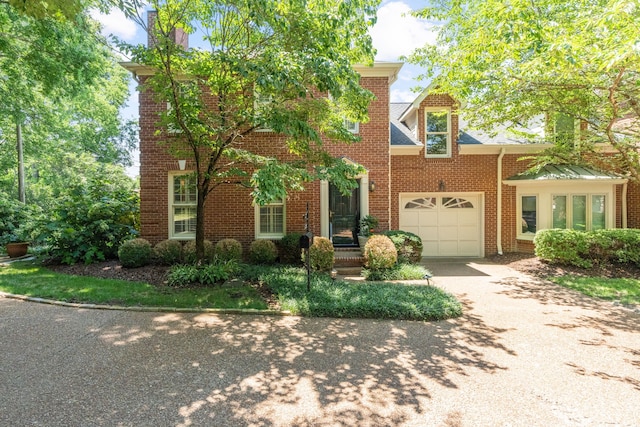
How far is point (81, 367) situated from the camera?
3.75 meters

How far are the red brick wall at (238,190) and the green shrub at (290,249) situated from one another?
520 millimetres

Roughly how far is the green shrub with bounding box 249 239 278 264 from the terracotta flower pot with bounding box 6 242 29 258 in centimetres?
930

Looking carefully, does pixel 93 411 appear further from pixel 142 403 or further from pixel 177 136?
pixel 177 136

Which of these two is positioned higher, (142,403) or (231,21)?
(231,21)

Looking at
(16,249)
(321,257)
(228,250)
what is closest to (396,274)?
(321,257)

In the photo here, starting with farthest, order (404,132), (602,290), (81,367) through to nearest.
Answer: (404,132) < (602,290) < (81,367)

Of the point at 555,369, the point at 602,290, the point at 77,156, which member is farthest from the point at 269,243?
the point at 77,156

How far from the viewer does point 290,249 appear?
31.3ft

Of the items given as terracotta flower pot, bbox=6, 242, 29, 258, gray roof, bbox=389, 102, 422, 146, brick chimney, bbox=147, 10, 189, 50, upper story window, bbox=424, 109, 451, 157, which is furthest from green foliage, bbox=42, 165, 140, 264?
upper story window, bbox=424, 109, 451, 157

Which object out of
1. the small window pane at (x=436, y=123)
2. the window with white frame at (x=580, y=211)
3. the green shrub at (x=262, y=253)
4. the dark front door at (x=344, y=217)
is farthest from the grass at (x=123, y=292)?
the window with white frame at (x=580, y=211)

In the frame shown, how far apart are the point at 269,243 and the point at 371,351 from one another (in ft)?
18.9

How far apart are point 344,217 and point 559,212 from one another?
7.62 meters

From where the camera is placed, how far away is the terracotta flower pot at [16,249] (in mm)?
11688

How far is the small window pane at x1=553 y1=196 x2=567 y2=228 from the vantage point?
36.9 feet
